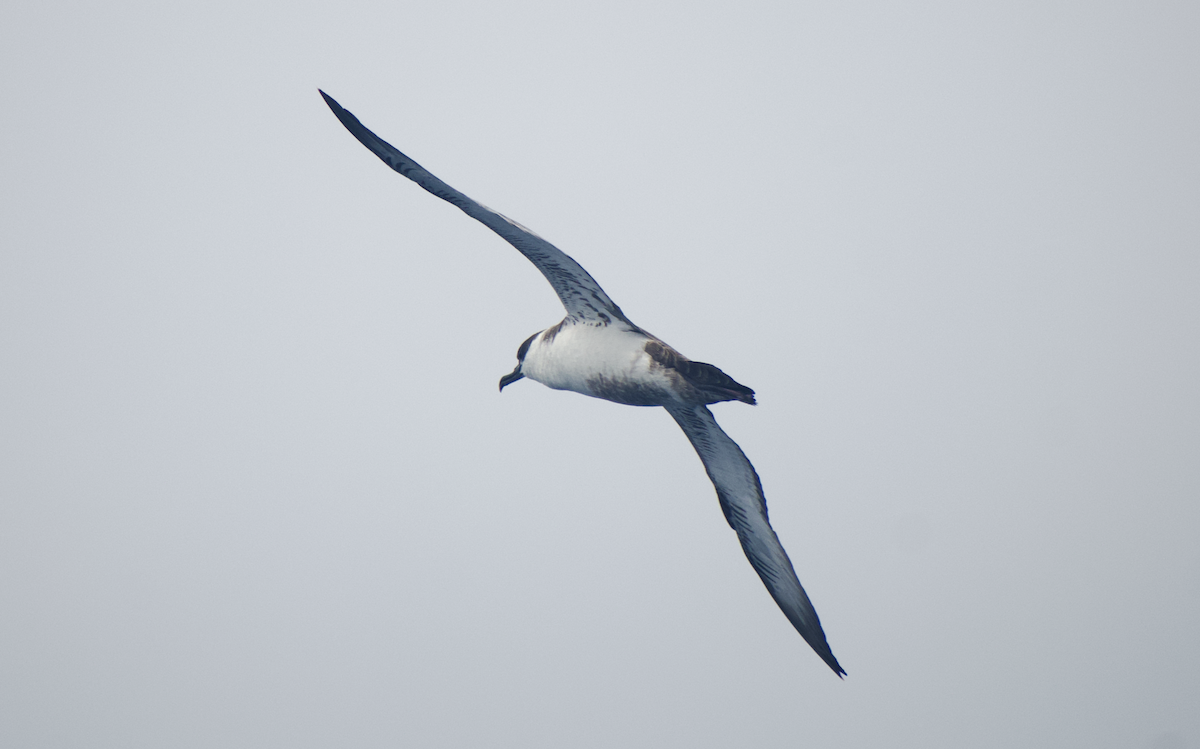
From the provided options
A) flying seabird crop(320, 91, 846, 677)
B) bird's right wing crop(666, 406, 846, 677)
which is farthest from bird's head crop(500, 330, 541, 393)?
bird's right wing crop(666, 406, 846, 677)

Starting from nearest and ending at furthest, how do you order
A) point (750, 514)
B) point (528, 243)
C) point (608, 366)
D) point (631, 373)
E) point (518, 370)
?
point (528, 243)
point (631, 373)
point (608, 366)
point (750, 514)
point (518, 370)

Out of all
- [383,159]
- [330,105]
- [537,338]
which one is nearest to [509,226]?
[383,159]

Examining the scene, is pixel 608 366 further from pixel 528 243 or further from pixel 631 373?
pixel 528 243

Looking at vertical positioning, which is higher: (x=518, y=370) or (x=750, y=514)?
(x=518, y=370)

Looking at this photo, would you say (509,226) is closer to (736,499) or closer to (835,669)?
(736,499)

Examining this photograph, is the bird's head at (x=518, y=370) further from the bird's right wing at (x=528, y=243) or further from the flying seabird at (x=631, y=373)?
the bird's right wing at (x=528, y=243)

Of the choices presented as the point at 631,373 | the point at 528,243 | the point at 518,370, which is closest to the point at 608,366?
the point at 631,373

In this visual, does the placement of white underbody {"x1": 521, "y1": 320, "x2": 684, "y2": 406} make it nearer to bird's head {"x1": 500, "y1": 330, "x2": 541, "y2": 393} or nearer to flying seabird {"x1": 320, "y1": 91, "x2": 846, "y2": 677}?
flying seabird {"x1": 320, "y1": 91, "x2": 846, "y2": 677}
